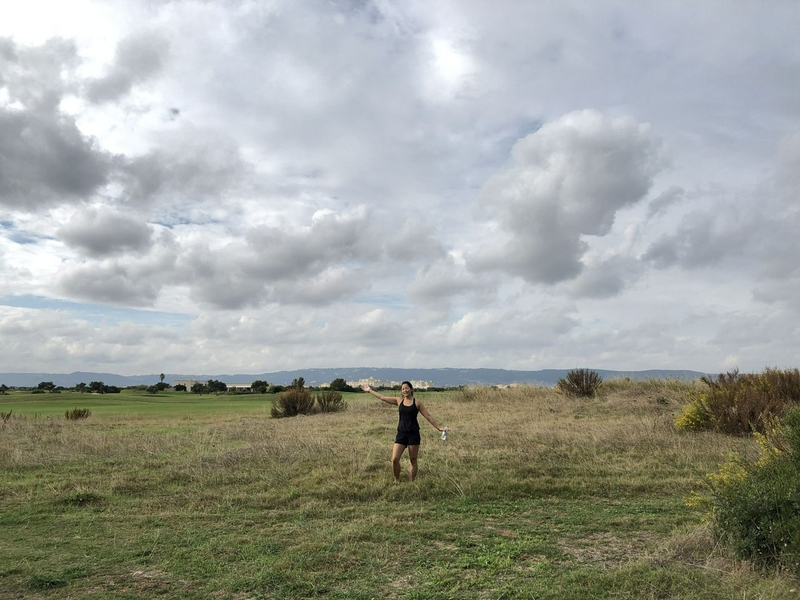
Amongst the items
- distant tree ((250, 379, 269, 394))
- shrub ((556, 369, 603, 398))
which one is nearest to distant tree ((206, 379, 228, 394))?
distant tree ((250, 379, 269, 394))

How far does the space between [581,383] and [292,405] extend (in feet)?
48.8

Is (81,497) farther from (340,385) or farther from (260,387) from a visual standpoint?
(260,387)

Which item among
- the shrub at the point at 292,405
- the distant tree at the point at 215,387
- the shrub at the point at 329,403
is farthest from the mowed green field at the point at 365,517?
the distant tree at the point at 215,387

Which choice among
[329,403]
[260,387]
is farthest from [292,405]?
[260,387]

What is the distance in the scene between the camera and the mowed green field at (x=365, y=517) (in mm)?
5656

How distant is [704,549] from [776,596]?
145 cm

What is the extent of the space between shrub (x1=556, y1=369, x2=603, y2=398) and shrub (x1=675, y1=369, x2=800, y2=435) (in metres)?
10.0

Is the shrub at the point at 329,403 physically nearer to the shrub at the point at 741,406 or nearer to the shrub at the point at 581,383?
the shrub at the point at 581,383

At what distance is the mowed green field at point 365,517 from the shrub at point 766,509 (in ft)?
0.79

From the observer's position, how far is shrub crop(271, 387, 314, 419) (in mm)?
27641

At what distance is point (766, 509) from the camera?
18.9 feet

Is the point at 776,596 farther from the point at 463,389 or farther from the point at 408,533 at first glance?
the point at 463,389

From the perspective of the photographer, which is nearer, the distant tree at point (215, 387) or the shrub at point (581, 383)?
the shrub at point (581, 383)

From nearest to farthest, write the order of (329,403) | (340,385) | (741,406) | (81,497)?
1. (81,497)
2. (741,406)
3. (329,403)
4. (340,385)
